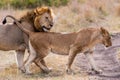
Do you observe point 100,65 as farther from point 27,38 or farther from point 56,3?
point 56,3

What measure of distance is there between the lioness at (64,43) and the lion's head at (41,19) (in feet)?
0.86

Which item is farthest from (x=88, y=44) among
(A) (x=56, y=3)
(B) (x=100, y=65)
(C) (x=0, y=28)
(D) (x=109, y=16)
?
(A) (x=56, y=3)

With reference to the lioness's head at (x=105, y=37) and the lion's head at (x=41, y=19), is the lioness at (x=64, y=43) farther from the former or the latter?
the lion's head at (x=41, y=19)

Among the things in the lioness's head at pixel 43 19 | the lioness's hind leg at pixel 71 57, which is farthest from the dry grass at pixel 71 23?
the lioness's head at pixel 43 19

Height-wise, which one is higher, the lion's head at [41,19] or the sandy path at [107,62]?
the lion's head at [41,19]

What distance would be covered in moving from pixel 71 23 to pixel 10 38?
306 inches

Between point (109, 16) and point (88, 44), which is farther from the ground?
point (88, 44)

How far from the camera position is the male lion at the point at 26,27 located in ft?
32.2

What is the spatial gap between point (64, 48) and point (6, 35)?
1.26 m

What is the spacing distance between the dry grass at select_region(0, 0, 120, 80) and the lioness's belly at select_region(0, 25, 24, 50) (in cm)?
58

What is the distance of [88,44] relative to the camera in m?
9.60

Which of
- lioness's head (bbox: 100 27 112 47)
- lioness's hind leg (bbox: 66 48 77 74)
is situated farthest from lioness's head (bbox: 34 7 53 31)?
lioness's head (bbox: 100 27 112 47)

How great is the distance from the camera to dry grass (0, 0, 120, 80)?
9.59 metres

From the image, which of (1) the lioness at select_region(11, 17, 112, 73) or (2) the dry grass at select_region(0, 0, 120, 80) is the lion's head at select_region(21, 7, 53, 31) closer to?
(1) the lioness at select_region(11, 17, 112, 73)
